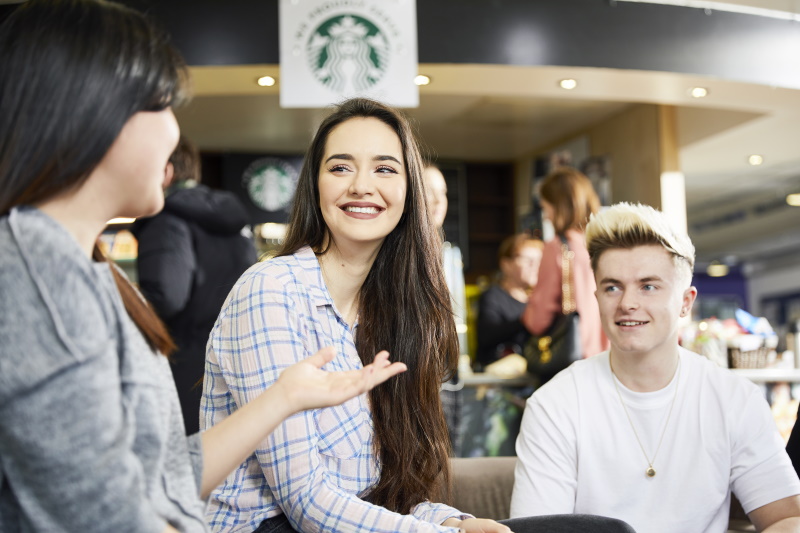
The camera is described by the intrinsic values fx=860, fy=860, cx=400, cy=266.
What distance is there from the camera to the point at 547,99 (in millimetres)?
6324

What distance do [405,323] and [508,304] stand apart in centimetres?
303

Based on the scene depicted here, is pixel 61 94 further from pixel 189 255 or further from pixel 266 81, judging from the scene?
pixel 266 81

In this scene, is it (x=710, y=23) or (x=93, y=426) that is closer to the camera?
(x=93, y=426)

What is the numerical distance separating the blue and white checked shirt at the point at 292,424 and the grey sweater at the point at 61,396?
57 centimetres

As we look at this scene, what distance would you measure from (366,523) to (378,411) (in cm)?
35

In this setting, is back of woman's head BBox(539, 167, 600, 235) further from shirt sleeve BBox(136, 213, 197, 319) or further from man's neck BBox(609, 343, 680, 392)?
man's neck BBox(609, 343, 680, 392)

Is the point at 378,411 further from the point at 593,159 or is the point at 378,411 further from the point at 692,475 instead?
the point at 593,159

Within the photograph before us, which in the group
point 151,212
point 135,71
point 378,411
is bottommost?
point 378,411

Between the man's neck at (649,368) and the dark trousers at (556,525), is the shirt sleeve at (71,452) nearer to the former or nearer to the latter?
the dark trousers at (556,525)

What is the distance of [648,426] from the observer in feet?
6.46

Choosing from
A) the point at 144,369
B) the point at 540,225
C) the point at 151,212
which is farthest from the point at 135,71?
the point at 540,225

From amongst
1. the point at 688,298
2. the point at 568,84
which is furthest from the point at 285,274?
the point at 568,84

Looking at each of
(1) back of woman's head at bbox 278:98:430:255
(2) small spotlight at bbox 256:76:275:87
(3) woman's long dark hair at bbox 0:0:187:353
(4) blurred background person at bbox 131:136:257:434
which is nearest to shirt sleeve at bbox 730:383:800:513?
(1) back of woman's head at bbox 278:98:430:255

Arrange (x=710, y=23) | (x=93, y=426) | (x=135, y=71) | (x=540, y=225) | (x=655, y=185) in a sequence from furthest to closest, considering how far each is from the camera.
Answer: (x=540, y=225)
(x=655, y=185)
(x=710, y=23)
(x=135, y=71)
(x=93, y=426)
